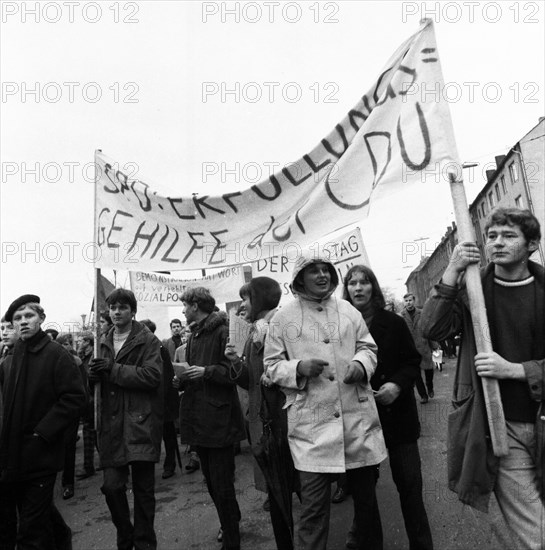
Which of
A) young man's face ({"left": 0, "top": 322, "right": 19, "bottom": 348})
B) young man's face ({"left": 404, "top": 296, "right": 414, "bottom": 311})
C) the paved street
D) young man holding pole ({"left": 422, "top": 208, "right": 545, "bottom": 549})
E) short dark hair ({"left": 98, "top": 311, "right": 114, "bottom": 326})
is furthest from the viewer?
young man's face ({"left": 404, "top": 296, "right": 414, "bottom": 311})

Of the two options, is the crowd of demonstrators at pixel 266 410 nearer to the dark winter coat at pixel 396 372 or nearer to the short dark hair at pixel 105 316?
the dark winter coat at pixel 396 372

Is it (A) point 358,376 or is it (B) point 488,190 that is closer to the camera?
(A) point 358,376

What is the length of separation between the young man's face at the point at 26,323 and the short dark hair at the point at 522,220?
118 inches

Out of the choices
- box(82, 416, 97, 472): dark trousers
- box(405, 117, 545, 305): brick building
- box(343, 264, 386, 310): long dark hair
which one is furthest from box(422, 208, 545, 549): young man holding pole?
box(405, 117, 545, 305): brick building

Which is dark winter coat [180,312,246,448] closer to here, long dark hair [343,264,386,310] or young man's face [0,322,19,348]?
long dark hair [343,264,386,310]

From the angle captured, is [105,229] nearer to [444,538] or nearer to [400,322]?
[400,322]

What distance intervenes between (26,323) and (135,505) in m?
1.46

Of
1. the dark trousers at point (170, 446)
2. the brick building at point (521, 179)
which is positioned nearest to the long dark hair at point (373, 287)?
the dark trousers at point (170, 446)

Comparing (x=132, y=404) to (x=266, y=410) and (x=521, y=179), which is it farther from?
(x=521, y=179)

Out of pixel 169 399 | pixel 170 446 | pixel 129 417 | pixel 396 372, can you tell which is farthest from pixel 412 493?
pixel 170 446

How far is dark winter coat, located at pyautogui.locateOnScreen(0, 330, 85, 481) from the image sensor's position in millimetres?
3375

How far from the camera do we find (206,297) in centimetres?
421

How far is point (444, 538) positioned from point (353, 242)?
127 inches

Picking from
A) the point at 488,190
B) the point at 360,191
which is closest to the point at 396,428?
the point at 360,191
